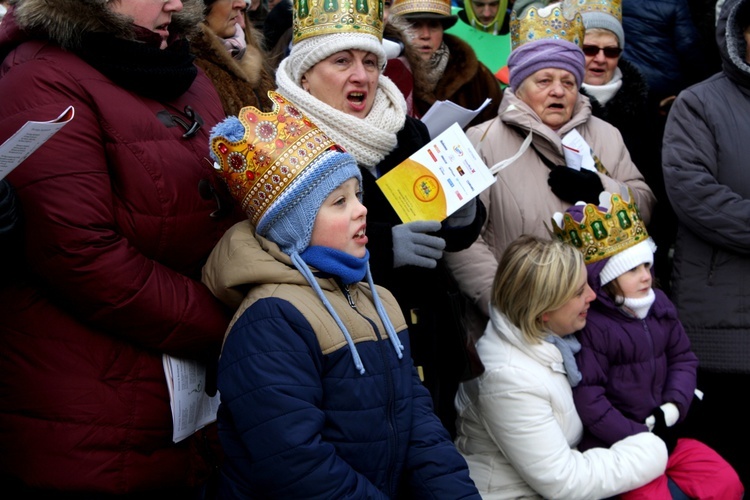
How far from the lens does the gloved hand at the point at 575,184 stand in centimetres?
394

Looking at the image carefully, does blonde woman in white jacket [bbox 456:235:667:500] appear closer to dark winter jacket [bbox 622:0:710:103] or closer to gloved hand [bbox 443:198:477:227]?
gloved hand [bbox 443:198:477:227]

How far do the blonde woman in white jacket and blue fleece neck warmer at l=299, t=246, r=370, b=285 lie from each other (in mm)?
970

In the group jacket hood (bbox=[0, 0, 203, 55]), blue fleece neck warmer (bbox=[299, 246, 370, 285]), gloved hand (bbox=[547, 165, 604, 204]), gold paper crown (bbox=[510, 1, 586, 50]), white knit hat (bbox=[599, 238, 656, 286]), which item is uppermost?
jacket hood (bbox=[0, 0, 203, 55])

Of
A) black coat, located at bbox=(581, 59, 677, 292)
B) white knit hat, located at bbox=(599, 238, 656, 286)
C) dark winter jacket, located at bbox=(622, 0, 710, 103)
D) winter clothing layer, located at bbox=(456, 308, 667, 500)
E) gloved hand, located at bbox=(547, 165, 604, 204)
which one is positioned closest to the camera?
winter clothing layer, located at bbox=(456, 308, 667, 500)

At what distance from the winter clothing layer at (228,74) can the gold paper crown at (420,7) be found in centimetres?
144

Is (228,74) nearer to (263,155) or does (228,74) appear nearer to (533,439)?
(263,155)

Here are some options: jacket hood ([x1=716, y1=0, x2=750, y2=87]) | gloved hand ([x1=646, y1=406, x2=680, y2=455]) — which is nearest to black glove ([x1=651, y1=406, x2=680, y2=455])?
gloved hand ([x1=646, y1=406, x2=680, y2=455])

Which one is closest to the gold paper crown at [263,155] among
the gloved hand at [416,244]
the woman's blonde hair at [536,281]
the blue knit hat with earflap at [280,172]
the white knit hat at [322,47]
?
the blue knit hat with earflap at [280,172]

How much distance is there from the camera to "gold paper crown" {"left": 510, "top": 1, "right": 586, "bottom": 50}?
4352 millimetres

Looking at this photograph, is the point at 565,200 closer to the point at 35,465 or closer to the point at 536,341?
the point at 536,341

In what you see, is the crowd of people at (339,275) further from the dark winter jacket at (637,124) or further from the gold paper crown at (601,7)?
the gold paper crown at (601,7)

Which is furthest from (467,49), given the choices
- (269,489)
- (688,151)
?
(269,489)

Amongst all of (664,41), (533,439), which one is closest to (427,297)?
(533,439)

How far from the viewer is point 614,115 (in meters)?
5.05
